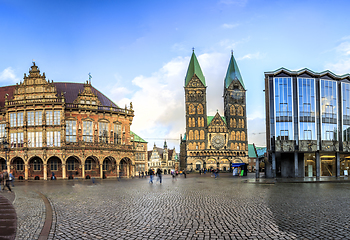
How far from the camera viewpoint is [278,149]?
41.0m

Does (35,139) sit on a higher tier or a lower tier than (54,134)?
lower

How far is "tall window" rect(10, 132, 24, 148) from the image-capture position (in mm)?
46375

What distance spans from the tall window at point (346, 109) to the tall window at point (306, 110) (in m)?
5.21

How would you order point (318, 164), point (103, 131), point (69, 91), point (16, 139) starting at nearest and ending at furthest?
1. point (318, 164)
2. point (16, 139)
3. point (103, 131)
4. point (69, 91)

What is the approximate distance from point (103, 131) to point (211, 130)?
6090cm

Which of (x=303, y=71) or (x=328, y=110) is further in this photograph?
(x=328, y=110)

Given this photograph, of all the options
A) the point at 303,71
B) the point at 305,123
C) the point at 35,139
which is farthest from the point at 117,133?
the point at 303,71

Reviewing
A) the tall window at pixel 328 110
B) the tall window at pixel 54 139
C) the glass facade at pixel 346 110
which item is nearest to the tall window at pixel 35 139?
the tall window at pixel 54 139

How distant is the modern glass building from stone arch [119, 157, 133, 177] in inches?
904

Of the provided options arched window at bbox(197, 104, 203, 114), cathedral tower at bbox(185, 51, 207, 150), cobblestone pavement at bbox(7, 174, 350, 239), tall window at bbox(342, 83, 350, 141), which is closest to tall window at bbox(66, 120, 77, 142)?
cobblestone pavement at bbox(7, 174, 350, 239)

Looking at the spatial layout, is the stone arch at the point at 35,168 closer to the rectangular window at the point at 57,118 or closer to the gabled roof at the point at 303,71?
the rectangular window at the point at 57,118

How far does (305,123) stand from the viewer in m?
41.5

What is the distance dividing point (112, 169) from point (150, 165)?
87.0 meters

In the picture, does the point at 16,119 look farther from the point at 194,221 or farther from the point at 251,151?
the point at 251,151
